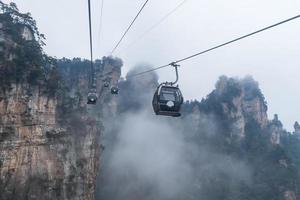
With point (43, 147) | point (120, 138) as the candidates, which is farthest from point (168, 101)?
point (120, 138)

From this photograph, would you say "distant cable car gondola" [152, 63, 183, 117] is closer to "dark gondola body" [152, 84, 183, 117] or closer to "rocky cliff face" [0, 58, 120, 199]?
"dark gondola body" [152, 84, 183, 117]

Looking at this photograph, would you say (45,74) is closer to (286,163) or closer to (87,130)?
(87,130)

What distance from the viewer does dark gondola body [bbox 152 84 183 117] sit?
12.5 metres

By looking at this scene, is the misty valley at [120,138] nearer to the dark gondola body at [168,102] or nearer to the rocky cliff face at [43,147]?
the rocky cliff face at [43,147]

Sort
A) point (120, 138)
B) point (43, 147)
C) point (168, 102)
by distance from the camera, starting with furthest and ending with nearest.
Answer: point (120, 138), point (43, 147), point (168, 102)

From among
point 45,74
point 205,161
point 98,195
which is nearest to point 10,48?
point 45,74

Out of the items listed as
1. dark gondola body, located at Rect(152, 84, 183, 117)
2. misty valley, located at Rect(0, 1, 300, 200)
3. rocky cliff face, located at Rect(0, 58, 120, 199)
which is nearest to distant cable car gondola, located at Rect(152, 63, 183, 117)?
dark gondola body, located at Rect(152, 84, 183, 117)

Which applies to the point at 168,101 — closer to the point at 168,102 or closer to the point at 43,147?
the point at 168,102

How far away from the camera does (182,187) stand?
67.9 meters

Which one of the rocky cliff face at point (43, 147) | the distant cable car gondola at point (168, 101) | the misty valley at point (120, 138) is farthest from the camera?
the misty valley at point (120, 138)

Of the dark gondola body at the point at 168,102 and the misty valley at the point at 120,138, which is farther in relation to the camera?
the misty valley at the point at 120,138

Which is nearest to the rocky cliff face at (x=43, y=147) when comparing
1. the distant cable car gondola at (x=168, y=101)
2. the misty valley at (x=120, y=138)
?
the misty valley at (x=120, y=138)

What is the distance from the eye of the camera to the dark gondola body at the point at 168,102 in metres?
12.5

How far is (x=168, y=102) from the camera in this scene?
12453 mm
